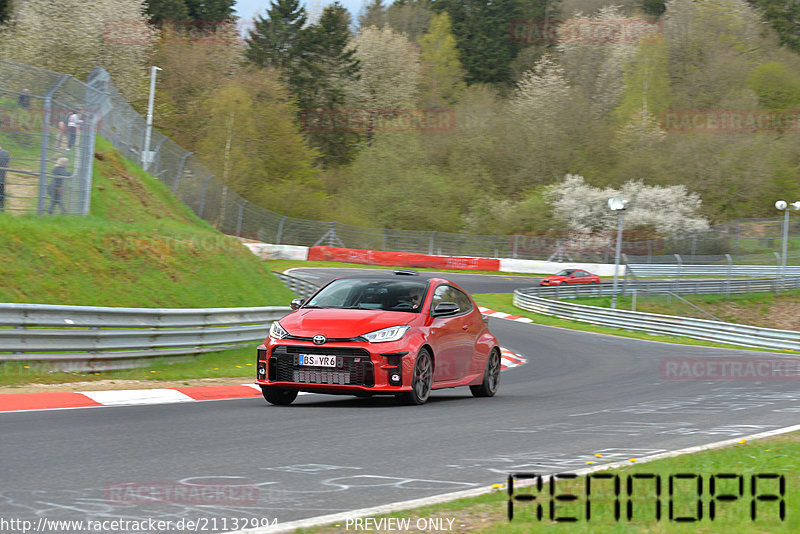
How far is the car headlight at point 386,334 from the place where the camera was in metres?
9.91

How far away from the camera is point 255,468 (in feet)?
20.4

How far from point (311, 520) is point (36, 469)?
2.21m

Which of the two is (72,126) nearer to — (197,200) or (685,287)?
(197,200)

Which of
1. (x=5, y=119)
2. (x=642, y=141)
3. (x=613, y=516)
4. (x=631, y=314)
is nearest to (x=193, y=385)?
(x=5, y=119)

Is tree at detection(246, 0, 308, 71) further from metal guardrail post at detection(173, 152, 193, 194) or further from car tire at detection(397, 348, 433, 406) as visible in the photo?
car tire at detection(397, 348, 433, 406)

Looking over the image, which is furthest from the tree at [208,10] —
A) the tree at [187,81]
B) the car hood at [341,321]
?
the car hood at [341,321]

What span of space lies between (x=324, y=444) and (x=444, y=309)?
154 inches

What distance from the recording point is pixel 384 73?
79438mm

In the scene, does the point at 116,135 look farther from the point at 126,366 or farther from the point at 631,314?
the point at 631,314

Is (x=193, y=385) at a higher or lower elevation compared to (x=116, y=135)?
lower

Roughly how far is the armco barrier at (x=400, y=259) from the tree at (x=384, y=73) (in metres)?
27.6

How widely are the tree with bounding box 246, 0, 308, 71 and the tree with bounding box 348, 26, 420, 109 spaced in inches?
198

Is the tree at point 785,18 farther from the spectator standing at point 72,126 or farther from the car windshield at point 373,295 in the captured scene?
the car windshield at point 373,295

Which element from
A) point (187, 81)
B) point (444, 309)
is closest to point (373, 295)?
point (444, 309)
